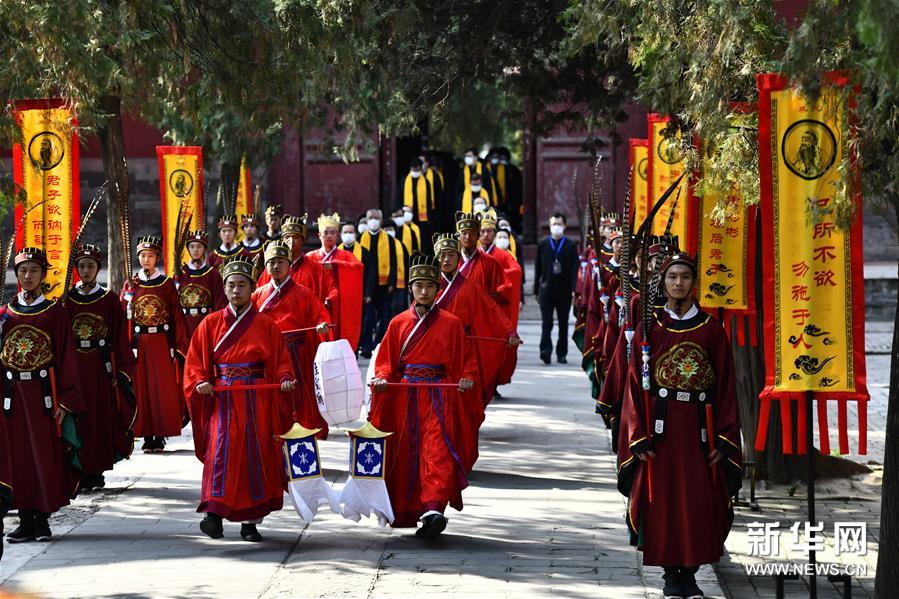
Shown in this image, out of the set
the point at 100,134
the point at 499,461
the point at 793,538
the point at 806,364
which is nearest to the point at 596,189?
the point at 499,461

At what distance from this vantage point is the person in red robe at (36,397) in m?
8.95

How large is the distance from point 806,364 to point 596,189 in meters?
4.59

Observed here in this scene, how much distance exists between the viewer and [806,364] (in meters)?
7.15

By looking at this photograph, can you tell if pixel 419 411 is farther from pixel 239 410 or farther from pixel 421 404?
pixel 239 410

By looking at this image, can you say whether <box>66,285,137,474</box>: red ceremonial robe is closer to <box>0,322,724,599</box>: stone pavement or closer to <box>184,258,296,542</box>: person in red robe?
<box>0,322,724,599</box>: stone pavement

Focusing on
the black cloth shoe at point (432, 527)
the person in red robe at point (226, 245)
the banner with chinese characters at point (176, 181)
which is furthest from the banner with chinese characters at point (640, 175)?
the black cloth shoe at point (432, 527)

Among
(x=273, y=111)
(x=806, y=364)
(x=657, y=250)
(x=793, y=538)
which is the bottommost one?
(x=793, y=538)

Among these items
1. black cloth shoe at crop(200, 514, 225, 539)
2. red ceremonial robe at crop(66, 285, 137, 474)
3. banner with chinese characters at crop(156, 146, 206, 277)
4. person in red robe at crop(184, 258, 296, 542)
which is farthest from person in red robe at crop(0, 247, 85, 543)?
banner with chinese characters at crop(156, 146, 206, 277)

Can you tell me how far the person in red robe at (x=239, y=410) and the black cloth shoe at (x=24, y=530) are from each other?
108 cm

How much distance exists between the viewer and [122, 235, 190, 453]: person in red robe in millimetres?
12289

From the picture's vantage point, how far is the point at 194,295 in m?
13.7

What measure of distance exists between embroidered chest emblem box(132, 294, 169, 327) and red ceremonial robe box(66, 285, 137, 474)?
1.72 meters

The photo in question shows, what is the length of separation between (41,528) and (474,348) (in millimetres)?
4173

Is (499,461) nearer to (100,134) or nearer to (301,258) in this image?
(301,258)
